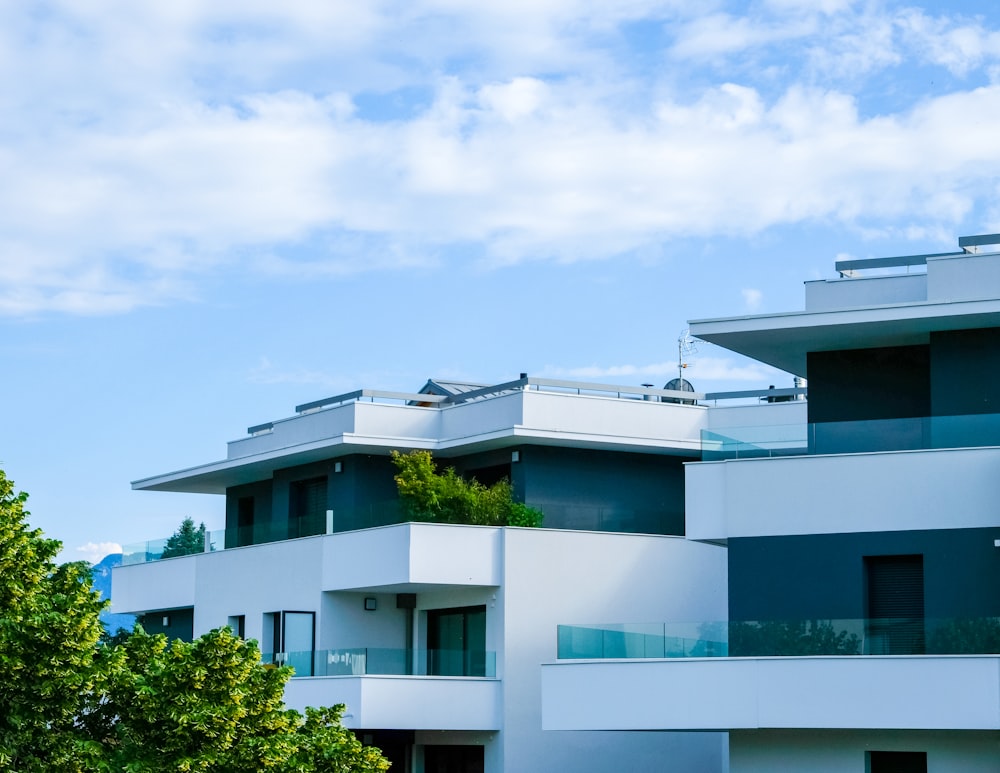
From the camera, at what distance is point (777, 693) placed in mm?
25594

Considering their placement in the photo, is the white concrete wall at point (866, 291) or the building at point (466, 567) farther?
the building at point (466, 567)

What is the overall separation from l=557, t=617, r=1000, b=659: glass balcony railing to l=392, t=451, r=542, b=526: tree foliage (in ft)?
22.4

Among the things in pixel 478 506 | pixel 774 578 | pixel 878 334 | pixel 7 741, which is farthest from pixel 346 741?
pixel 478 506

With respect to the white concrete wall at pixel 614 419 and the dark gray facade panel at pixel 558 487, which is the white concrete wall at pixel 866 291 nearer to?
the white concrete wall at pixel 614 419

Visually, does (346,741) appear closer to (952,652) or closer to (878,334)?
(952,652)

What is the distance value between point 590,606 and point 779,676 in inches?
373

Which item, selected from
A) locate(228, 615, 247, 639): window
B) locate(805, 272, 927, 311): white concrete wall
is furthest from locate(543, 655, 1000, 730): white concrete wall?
locate(228, 615, 247, 639): window

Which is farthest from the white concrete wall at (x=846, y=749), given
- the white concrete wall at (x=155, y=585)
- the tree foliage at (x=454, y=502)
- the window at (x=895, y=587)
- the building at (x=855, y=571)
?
the white concrete wall at (x=155, y=585)

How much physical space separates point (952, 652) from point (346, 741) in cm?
835

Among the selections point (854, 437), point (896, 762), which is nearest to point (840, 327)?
point (854, 437)

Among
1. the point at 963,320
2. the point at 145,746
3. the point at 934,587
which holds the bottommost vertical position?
the point at 145,746

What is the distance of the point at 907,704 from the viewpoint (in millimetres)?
24609

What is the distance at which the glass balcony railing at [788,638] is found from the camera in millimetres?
24391

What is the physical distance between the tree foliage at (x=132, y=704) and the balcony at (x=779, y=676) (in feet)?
20.5
